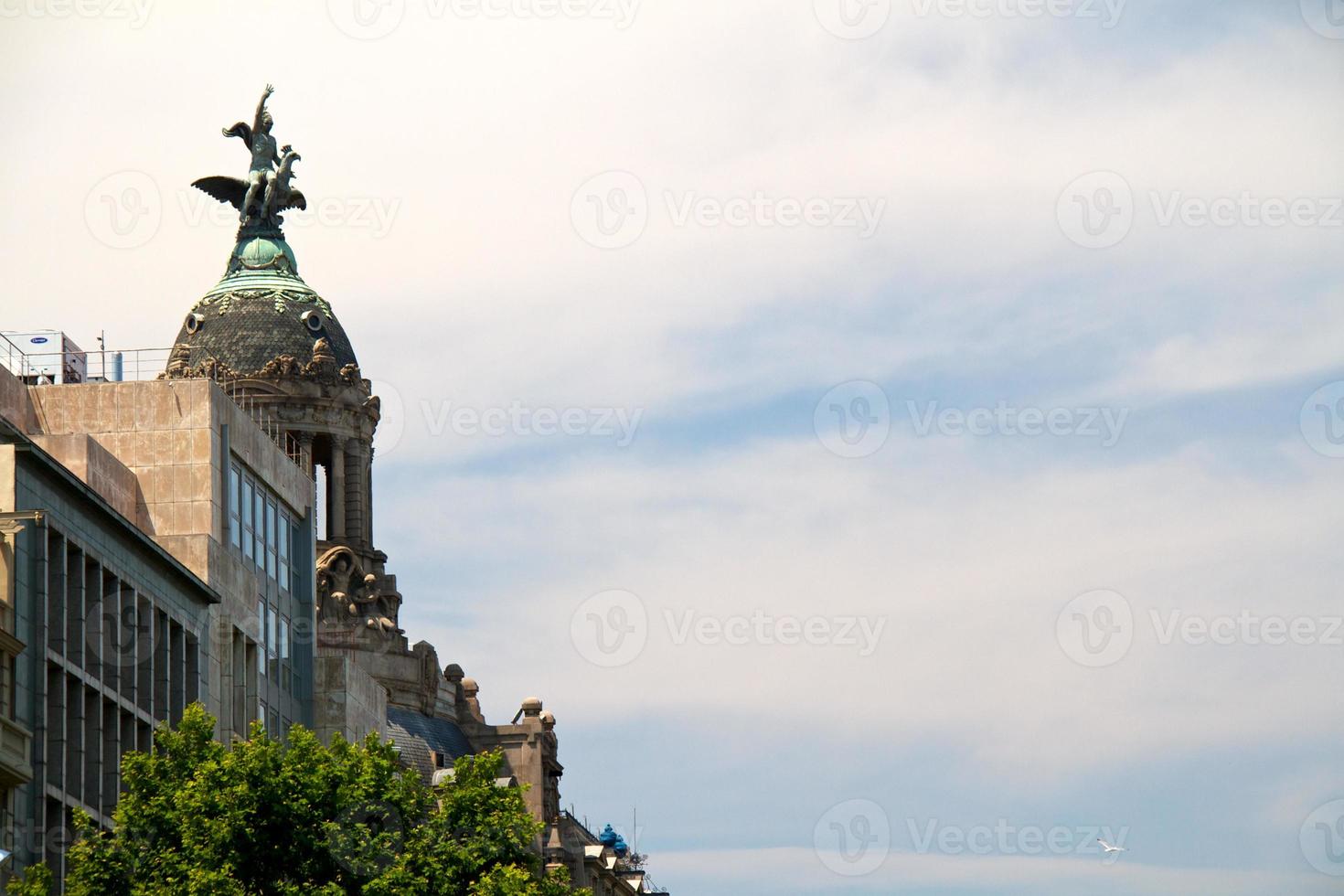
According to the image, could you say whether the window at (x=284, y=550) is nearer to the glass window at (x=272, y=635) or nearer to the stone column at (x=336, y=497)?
the glass window at (x=272, y=635)

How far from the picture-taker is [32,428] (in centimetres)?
8131

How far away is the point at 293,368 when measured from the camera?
137m

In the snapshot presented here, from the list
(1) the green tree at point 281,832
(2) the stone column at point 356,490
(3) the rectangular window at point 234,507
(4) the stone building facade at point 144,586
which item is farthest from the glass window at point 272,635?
(2) the stone column at point 356,490

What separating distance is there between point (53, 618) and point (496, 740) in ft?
257

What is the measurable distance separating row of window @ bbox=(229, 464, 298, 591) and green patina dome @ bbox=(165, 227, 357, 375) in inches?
1792

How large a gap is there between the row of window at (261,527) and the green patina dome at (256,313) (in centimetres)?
4551

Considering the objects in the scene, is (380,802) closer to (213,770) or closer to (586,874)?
(213,770)

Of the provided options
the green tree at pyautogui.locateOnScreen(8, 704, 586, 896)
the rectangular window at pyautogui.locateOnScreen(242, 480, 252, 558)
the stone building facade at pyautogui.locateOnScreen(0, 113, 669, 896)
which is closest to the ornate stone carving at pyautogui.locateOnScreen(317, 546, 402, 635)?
the stone building facade at pyautogui.locateOnScreen(0, 113, 669, 896)

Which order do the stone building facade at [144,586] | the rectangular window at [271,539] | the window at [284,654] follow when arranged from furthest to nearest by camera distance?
the window at [284,654], the rectangular window at [271,539], the stone building facade at [144,586]

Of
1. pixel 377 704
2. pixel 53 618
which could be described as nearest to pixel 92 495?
pixel 53 618

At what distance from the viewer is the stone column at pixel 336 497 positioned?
463 ft

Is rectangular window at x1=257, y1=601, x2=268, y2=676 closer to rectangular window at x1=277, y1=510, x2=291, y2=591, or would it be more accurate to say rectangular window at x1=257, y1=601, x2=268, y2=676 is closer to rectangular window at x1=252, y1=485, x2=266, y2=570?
rectangular window at x1=252, y1=485, x2=266, y2=570

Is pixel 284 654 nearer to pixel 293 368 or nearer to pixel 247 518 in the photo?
pixel 247 518

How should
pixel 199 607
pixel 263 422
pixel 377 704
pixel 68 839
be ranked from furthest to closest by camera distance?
pixel 263 422 → pixel 377 704 → pixel 199 607 → pixel 68 839
